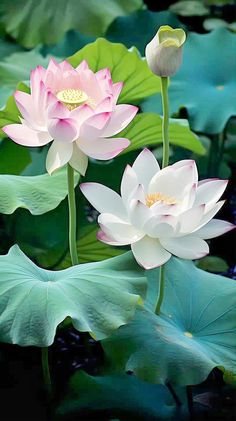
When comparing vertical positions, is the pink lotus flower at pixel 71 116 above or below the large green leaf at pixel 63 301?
above

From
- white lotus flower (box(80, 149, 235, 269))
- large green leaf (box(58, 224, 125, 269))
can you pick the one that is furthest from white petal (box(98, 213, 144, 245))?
large green leaf (box(58, 224, 125, 269))

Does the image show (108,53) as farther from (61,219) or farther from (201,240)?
(201,240)

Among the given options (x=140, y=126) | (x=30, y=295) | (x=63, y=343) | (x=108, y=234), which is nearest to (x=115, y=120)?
(x=108, y=234)

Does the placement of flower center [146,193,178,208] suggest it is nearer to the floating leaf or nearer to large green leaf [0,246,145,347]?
large green leaf [0,246,145,347]

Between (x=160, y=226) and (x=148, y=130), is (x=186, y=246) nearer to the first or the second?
(x=160, y=226)

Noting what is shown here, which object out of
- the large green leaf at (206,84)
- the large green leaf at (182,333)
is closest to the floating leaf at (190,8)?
the large green leaf at (206,84)

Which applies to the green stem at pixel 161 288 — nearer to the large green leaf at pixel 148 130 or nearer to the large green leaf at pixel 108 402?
the large green leaf at pixel 108 402
